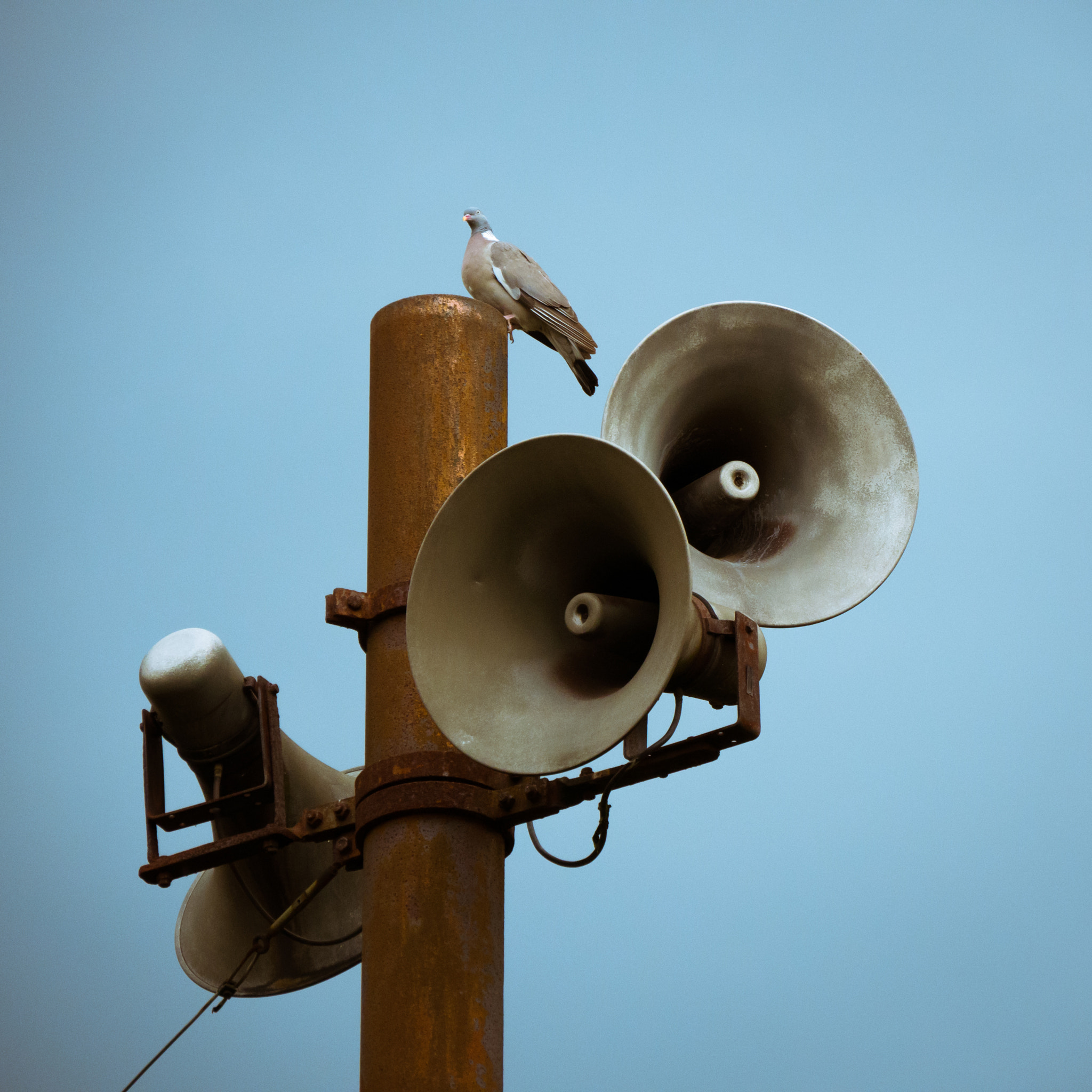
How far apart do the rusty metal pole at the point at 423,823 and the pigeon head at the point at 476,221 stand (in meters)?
2.37

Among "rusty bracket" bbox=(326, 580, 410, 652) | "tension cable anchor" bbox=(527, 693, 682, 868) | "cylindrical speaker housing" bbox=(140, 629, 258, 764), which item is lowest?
"tension cable anchor" bbox=(527, 693, 682, 868)

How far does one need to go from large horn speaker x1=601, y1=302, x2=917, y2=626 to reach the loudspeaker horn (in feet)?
0.98

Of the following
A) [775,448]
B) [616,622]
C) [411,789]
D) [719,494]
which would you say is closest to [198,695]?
[411,789]

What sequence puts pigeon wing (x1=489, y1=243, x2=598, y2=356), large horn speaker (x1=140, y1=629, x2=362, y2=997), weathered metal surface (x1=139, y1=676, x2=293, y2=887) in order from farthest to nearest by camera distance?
pigeon wing (x1=489, y1=243, x2=598, y2=356), large horn speaker (x1=140, y1=629, x2=362, y2=997), weathered metal surface (x1=139, y1=676, x2=293, y2=887)

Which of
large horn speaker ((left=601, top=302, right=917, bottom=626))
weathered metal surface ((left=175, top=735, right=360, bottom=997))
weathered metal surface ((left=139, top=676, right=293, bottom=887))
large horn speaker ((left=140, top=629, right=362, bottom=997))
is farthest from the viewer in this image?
weathered metal surface ((left=175, top=735, right=360, bottom=997))

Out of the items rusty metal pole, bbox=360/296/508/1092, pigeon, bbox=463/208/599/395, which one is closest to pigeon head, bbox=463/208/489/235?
pigeon, bbox=463/208/599/395

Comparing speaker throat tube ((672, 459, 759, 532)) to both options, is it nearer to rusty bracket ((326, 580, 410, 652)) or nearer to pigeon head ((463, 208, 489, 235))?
rusty bracket ((326, 580, 410, 652))

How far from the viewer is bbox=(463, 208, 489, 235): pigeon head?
24.9 ft

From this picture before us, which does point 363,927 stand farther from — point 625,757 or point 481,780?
point 625,757

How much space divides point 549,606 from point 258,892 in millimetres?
1574

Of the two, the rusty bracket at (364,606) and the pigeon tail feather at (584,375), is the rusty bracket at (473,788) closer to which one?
the rusty bracket at (364,606)

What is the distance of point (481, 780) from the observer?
4520 mm

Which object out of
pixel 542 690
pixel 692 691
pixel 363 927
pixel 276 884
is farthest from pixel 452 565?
pixel 276 884

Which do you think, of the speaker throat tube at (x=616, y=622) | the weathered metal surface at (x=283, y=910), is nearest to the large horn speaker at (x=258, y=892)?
the weathered metal surface at (x=283, y=910)
